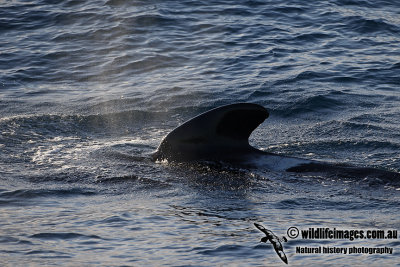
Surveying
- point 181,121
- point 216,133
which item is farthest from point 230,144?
point 181,121

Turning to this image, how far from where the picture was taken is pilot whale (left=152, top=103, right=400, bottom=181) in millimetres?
9711

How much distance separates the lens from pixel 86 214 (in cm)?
879

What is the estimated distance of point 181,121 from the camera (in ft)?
47.5

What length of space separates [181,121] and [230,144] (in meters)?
4.48

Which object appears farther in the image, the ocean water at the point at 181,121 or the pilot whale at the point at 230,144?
the pilot whale at the point at 230,144

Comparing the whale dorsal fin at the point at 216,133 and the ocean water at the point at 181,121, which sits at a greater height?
the whale dorsal fin at the point at 216,133

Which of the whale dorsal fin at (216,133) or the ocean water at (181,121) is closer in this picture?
the ocean water at (181,121)

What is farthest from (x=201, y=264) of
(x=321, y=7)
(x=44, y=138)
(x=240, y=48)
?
(x=321, y=7)

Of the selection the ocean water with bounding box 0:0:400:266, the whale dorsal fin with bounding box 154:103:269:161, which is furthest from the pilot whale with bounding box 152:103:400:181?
the ocean water with bounding box 0:0:400:266

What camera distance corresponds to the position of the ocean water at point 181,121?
7.93 m

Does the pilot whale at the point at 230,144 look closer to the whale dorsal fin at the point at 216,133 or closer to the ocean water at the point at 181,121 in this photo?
the whale dorsal fin at the point at 216,133

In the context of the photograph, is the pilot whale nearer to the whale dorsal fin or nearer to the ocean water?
the whale dorsal fin

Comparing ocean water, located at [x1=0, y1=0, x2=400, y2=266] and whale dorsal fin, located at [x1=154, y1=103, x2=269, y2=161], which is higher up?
whale dorsal fin, located at [x1=154, y1=103, x2=269, y2=161]

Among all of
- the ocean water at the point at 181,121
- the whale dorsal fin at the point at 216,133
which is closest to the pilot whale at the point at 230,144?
the whale dorsal fin at the point at 216,133
